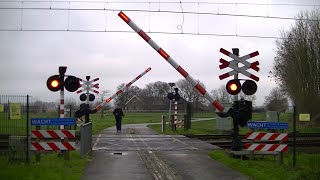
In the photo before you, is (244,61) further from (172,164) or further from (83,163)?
(83,163)

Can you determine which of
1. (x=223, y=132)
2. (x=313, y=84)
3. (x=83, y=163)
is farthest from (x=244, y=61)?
(x=313, y=84)

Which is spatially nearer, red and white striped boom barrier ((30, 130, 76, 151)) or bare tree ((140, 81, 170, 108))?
red and white striped boom barrier ((30, 130, 76, 151))

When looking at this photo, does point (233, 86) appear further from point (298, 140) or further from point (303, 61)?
point (303, 61)

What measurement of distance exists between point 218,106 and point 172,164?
2.75 meters

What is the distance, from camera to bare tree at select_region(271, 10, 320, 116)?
4228cm

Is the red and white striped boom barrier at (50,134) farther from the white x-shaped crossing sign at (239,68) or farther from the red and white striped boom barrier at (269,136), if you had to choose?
the red and white striped boom barrier at (269,136)

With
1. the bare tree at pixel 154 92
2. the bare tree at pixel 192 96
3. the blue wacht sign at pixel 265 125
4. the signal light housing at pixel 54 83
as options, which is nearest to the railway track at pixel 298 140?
the blue wacht sign at pixel 265 125

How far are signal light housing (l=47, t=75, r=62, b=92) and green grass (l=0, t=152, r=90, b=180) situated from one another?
2.30 meters

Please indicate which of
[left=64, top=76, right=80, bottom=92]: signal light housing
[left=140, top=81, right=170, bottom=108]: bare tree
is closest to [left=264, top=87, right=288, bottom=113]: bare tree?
[left=64, top=76, right=80, bottom=92]: signal light housing

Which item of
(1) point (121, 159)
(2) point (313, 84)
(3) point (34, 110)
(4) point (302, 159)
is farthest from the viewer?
(2) point (313, 84)

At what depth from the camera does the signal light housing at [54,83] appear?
46.4 ft

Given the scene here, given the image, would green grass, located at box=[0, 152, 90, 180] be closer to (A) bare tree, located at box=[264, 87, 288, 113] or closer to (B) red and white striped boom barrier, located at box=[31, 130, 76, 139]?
(B) red and white striped boom barrier, located at box=[31, 130, 76, 139]

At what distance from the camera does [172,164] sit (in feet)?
44.5

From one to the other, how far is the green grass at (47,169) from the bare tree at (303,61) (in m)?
31.9
